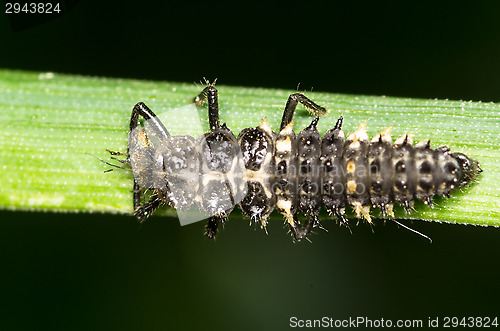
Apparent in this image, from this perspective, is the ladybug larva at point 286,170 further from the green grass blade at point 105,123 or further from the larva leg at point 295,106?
the green grass blade at point 105,123

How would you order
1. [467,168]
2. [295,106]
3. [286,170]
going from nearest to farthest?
1. [467,168]
2. [286,170]
3. [295,106]

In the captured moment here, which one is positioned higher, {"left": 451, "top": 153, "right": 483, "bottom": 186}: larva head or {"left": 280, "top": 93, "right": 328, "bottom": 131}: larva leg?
{"left": 280, "top": 93, "right": 328, "bottom": 131}: larva leg

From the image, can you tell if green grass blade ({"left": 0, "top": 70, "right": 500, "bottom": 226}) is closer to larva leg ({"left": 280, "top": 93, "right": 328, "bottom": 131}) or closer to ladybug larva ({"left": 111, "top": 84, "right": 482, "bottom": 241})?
larva leg ({"left": 280, "top": 93, "right": 328, "bottom": 131})

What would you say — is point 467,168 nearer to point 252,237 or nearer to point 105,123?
point 252,237

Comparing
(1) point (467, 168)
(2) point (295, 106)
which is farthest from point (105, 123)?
(1) point (467, 168)

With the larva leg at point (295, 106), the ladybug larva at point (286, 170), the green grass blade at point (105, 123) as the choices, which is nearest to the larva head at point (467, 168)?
the ladybug larva at point (286, 170)

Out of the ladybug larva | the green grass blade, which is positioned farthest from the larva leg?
the green grass blade
